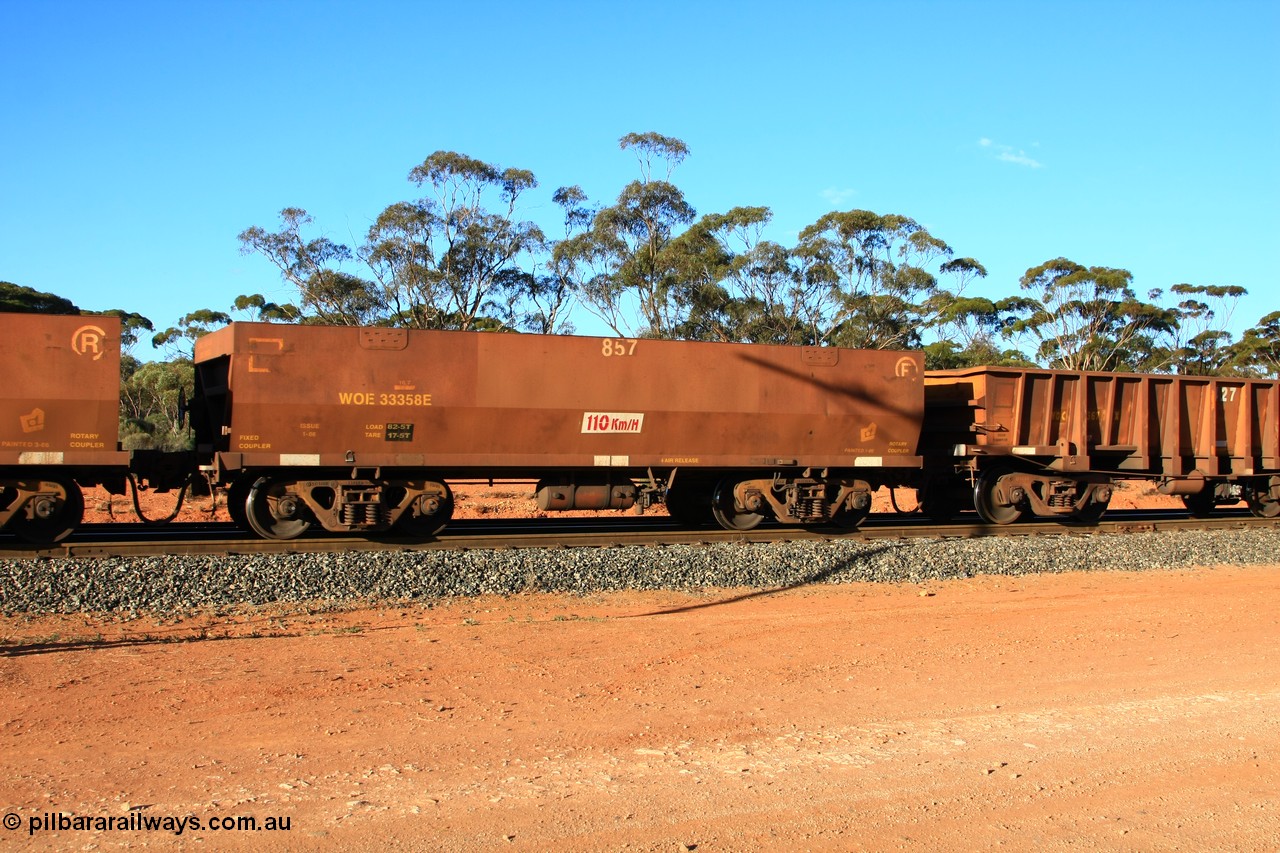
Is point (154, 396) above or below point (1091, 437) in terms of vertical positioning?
above

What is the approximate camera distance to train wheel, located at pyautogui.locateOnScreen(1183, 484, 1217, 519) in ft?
56.4

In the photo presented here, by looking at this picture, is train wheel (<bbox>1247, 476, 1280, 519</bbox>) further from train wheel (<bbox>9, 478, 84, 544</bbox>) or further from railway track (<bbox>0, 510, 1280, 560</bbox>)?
train wheel (<bbox>9, 478, 84, 544</bbox>)

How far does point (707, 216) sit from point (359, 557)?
3329cm

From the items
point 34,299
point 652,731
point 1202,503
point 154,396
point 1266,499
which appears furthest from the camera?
point 34,299

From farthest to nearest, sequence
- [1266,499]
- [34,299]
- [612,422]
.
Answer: [34,299]
[1266,499]
[612,422]

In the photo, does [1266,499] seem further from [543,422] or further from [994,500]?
[543,422]

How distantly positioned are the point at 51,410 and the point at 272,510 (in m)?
2.55

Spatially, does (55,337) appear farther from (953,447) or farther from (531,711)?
(953,447)

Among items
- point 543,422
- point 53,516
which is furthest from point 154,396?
point 543,422

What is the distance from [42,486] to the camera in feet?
36.2

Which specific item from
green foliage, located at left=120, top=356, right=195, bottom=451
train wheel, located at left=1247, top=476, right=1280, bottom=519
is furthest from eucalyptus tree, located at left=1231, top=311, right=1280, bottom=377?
green foliage, located at left=120, top=356, right=195, bottom=451

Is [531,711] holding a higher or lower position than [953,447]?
lower

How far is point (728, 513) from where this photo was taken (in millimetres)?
14133

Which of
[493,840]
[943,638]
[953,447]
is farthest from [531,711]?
[953,447]
